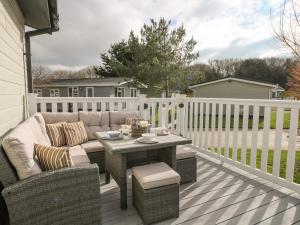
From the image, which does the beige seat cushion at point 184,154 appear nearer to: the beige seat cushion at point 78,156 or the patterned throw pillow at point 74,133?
the beige seat cushion at point 78,156

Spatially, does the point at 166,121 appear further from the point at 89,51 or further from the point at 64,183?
the point at 89,51

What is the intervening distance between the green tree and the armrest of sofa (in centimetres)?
1115

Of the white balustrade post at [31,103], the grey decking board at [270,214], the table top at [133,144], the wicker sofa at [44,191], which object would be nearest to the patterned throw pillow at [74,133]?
the table top at [133,144]


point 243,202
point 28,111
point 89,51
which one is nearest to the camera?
point 243,202

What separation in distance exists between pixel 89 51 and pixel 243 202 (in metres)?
19.8

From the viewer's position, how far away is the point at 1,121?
7.03 feet

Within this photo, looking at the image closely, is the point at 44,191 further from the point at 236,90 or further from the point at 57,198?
the point at 236,90

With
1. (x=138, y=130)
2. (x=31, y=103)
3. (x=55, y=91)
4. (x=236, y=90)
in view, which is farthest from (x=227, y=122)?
(x=55, y=91)

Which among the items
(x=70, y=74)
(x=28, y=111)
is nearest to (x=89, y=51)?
(x=70, y=74)

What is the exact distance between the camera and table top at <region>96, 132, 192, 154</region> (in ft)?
6.66

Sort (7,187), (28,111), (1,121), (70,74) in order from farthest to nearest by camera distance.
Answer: (70,74)
(28,111)
(1,121)
(7,187)

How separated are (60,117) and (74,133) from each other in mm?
471

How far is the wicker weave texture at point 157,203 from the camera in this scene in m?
1.94

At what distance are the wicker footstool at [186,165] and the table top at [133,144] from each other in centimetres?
48
